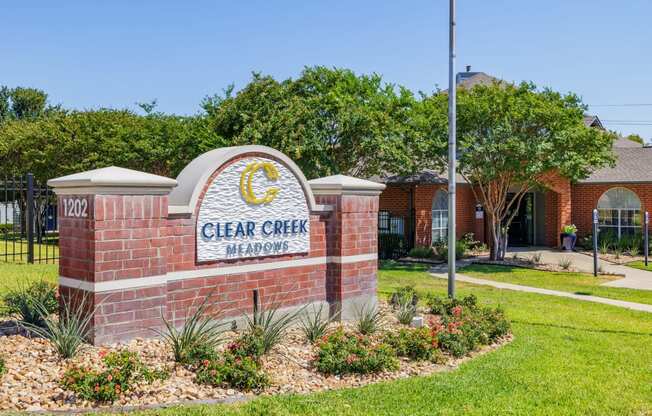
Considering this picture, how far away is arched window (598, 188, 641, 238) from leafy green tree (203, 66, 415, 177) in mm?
Result: 11059

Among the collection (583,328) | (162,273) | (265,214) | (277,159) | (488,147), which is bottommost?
(583,328)

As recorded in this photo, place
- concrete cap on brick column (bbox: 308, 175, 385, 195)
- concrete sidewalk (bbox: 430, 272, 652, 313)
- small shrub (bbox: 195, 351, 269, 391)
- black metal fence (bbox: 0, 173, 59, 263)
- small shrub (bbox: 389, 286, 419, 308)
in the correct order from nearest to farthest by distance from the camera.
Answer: small shrub (bbox: 195, 351, 269, 391)
concrete cap on brick column (bbox: 308, 175, 385, 195)
small shrub (bbox: 389, 286, 419, 308)
concrete sidewalk (bbox: 430, 272, 652, 313)
black metal fence (bbox: 0, 173, 59, 263)

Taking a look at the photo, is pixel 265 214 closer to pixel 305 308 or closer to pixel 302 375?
pixel 305 308

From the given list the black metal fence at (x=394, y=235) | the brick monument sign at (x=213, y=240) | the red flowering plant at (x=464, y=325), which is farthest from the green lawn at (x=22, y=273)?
the black metal fence at (x=394, y=235)

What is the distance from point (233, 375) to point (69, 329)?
1.86m

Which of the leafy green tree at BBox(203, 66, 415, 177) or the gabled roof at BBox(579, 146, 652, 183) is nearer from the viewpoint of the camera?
the leafy green tree at BBox(203, 66, 415, 177)

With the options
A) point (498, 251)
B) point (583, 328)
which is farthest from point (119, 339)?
point (498, 251)

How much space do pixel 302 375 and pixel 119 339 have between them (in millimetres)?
2140

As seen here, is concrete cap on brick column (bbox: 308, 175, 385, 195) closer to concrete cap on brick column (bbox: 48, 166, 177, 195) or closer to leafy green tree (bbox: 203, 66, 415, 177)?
concrete cap on brick column (bbox: 48, 166, 177, 195)

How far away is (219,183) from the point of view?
Result: 26.4ft

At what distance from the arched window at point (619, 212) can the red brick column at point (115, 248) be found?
2313 centimetres

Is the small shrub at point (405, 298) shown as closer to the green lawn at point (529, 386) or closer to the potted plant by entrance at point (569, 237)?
the green lawn at point (529, 386)

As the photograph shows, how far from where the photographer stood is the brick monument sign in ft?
22.1

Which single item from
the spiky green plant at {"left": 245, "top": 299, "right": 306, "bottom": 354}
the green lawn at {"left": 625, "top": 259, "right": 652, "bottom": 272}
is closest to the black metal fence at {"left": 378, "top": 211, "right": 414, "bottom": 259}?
the green lawn at {"left": 625, "top": 259, "right": 652, "bottom": 272}
